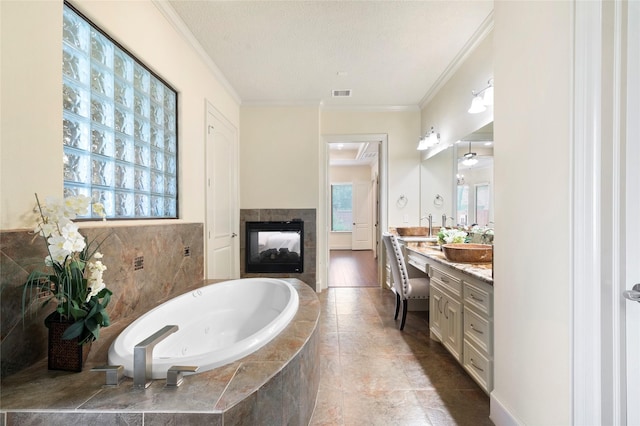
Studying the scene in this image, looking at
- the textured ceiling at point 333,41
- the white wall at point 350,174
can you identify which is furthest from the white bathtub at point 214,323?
the white wall at point 350,174

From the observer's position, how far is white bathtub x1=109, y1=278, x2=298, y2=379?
3.68 ft

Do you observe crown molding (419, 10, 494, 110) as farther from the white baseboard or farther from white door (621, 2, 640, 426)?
the white baseboard

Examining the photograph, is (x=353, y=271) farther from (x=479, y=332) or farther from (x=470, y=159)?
(x=479, y=332)

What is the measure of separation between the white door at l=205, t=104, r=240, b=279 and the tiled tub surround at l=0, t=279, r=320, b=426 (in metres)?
1.80

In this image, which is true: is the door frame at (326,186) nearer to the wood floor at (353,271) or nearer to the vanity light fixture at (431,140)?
the wood floor at (353,271)

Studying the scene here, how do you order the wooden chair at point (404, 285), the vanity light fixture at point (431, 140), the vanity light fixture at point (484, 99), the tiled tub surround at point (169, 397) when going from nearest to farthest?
the tiled tub surround at point (169, 397) < the vanity light fixture at point (484, 99) < the wooden chair at point (404, 285) < the vanity light fixture at point (431, 140)

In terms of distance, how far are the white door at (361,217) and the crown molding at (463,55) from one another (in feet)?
14.6

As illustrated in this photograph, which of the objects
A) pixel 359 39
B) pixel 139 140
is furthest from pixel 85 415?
pixel 359 39

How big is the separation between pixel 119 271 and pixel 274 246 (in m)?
2.41

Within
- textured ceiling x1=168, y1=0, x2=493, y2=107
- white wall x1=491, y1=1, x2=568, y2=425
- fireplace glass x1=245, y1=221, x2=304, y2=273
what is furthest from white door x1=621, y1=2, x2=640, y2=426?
fireplace glass x1=245, y1=221, x2=304, y2=273

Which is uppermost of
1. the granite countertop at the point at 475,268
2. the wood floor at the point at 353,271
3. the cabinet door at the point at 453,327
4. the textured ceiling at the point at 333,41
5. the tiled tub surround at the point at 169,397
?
the textured ceiling at the point at 333,41

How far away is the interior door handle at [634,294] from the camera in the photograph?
88cm

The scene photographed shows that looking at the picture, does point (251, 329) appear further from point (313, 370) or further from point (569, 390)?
point (569, 390)

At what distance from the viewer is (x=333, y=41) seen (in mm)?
2494
